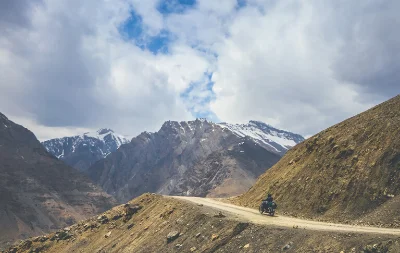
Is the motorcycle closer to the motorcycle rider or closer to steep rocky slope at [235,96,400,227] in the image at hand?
the motorcycle rider

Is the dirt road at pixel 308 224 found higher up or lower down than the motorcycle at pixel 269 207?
lower down

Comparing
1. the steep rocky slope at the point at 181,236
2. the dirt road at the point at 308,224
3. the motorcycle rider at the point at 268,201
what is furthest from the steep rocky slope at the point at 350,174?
the steep rocky slope at the point at 181,236

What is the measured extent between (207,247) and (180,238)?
5.23 m

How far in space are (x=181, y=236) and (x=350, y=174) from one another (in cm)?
1859

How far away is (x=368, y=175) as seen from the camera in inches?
1441

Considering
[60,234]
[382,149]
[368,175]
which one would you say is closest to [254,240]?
[368,175]

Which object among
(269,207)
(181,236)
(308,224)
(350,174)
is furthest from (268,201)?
(181,236)

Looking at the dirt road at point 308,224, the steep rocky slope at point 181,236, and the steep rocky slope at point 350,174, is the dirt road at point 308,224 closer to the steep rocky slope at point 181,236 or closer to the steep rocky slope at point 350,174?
the steep rocky slope at point 181,236

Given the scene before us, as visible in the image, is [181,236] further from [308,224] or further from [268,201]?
[308,224]

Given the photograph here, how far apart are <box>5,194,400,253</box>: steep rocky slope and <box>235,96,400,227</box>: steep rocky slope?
9.14 meters

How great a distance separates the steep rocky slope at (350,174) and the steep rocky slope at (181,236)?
9.14 m

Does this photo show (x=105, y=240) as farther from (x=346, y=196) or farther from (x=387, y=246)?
(x=387, y=246)

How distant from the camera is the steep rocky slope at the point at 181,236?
23175mm

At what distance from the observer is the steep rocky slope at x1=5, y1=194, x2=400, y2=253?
23.2 meters
